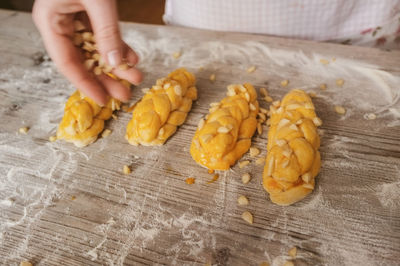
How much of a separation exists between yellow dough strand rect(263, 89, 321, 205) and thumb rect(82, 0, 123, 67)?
60 cm

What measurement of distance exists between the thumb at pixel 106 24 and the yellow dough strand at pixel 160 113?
0.28 m

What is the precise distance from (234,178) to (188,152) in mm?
212

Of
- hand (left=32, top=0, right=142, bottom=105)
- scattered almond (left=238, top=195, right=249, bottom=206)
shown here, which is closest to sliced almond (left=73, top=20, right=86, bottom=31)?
hand (left=32, top=0, right=142, bottom=105)

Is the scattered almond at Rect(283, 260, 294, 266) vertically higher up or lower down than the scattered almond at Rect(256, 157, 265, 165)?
lower down

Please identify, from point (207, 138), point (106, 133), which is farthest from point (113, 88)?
point (207, 138)

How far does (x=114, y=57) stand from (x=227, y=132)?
1.47 feet

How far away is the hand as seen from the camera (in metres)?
0.91

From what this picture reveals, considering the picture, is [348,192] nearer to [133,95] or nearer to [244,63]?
[244,63]

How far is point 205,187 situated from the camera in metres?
1.09

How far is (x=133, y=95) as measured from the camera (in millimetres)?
1406

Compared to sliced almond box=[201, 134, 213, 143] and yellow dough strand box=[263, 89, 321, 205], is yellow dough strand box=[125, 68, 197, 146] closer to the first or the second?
sliced almond box=[201, 134, 213, 143]

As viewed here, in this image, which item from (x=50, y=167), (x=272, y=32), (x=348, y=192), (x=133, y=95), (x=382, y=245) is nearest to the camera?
(x=382, y=245)

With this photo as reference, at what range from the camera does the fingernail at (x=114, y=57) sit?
927 millimetres

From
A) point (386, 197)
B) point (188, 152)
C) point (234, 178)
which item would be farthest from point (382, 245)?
point (188, 152)
